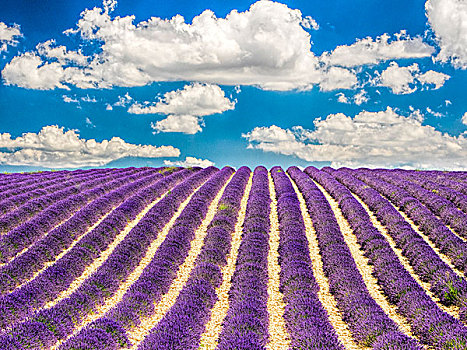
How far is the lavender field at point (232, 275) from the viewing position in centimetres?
739

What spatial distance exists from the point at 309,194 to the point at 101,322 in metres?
14.1

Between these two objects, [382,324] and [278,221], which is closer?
[382,324]

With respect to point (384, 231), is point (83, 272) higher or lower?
lower

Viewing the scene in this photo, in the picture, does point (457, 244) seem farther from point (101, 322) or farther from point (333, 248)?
point (101, 322)

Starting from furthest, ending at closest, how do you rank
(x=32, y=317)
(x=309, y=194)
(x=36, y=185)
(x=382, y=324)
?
1. (x=36, y=185)
2. (x=309, y=194)
3. (x=32, y=317)
4. (x=382, y=324)

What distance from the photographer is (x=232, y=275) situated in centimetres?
1076

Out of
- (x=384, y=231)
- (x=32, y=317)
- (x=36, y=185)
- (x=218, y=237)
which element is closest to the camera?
(x=32, y=317)

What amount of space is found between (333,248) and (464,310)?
13.8ft

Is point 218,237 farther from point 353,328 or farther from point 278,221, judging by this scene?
point 353,328

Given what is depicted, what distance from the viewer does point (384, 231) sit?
1483 centimetres

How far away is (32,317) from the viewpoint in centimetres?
810

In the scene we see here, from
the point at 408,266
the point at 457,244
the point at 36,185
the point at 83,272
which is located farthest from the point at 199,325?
the point at 36,185

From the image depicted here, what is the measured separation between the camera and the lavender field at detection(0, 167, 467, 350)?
7.39m

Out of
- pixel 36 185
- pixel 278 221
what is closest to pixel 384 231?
pixel 278 221
